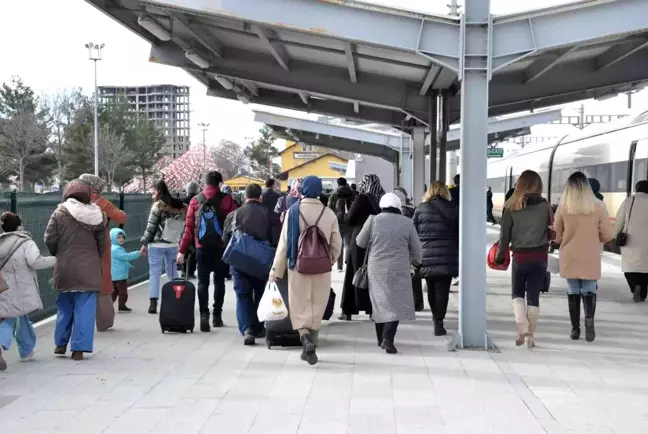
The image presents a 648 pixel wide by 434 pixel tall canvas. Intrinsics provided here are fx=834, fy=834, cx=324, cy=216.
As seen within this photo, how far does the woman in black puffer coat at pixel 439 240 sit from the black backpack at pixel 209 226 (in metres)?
2.26

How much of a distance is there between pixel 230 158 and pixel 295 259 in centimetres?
10453

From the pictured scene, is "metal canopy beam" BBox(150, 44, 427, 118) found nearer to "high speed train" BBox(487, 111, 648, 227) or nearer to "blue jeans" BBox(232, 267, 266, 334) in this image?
"blue jeans" BBox(232, 267, 266, 334)

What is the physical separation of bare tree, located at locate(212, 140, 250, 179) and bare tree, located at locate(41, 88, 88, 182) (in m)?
32.4

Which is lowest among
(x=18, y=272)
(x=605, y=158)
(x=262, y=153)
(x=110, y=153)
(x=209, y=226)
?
(x=18, y=272)

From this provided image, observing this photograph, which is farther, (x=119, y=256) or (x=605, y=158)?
(x=605, y=158)

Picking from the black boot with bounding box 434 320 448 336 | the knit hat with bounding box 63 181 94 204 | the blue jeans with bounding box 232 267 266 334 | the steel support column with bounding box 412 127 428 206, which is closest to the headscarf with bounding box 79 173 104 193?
the knit hat with bounding box 63 181 94 204

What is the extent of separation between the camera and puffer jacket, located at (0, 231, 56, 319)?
764cm

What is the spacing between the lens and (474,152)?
330 inches

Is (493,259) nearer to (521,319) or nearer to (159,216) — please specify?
(521,319)

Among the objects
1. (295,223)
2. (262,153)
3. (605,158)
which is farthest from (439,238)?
(262,153)

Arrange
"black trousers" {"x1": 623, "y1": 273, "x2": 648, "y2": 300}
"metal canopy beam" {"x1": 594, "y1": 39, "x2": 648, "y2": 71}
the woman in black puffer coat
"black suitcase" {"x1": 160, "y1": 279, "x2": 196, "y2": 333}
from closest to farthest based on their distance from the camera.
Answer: the woman in black puffer coat < "black suitcase" {"x1": 160, "y1": 279, "x2": 196, "y2": 333} < "metal canopy beam" {"x1": 594, "y1": 39, "x2": 648, "y2": 71} < "black trousers" {"x1": 623, "y1": 273, "x2": 648, "y2": 300}

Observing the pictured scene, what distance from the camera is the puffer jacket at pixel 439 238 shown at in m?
9.15

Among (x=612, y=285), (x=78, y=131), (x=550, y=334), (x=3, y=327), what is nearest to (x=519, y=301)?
(x=550, y=334)

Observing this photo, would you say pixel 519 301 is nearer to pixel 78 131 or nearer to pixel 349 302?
pixel 349 302
